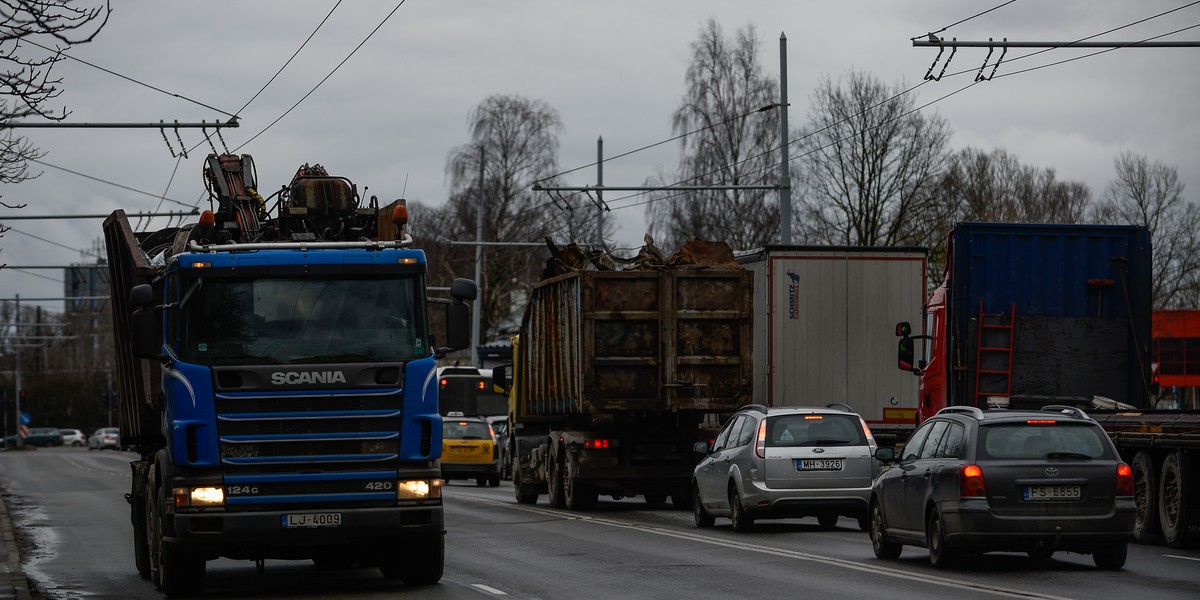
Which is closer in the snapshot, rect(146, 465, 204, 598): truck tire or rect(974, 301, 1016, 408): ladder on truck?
rect(146, 465, 204, 598): truck tire

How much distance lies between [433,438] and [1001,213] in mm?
52662

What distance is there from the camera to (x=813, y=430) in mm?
20156

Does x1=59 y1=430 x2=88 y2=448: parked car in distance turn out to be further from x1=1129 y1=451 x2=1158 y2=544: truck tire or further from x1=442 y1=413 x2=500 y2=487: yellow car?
x1=1129 y1=451 x2=1158 y2=544: truck tire

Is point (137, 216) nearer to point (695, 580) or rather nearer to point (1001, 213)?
point (695, 580)

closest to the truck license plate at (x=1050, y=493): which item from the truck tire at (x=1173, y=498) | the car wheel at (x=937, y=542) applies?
the car wheel at (x=937, y=542)

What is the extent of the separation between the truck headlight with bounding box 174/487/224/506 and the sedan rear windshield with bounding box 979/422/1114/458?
644cm

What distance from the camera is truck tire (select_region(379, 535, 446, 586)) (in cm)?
1428

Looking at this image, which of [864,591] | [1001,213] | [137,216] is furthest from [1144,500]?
[1001,213]

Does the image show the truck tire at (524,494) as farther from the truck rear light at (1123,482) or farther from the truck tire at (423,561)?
the truck rear light at (1123,482)

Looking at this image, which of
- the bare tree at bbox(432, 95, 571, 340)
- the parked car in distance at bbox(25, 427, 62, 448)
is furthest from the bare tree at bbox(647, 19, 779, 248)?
the parked car in distance at bbox(25, 427, 62, 448)

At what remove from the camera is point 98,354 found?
144 metres

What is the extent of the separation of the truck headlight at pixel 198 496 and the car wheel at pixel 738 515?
8489mm

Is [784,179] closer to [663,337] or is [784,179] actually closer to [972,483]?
[663,337]

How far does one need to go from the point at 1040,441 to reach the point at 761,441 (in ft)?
18.3
